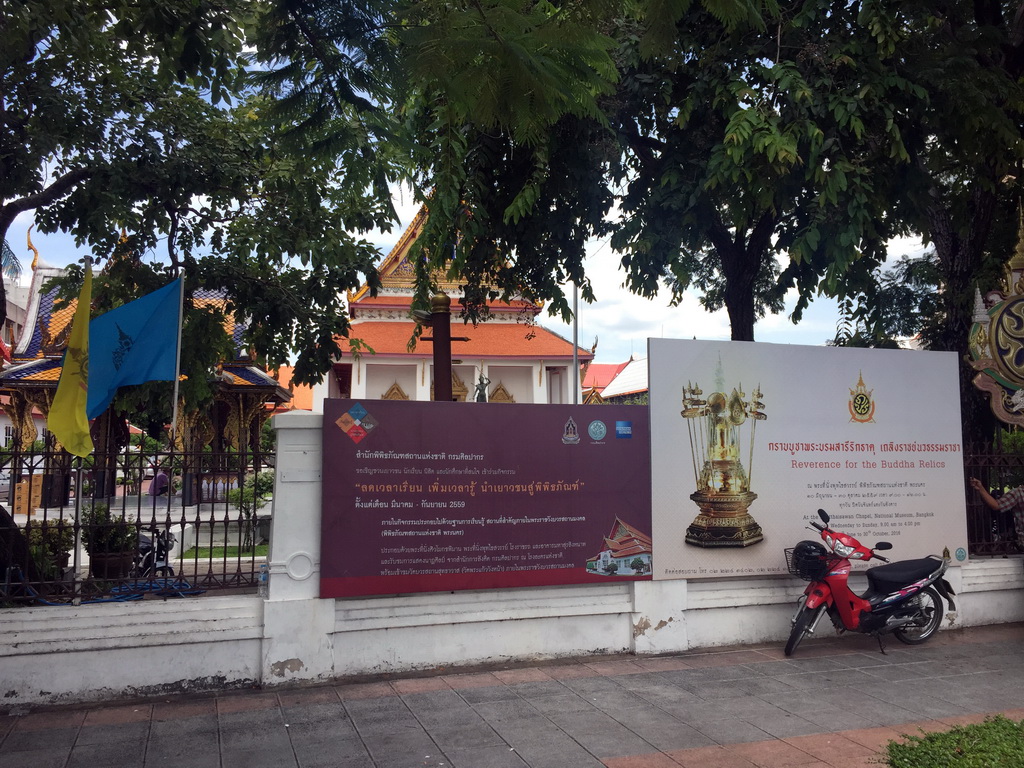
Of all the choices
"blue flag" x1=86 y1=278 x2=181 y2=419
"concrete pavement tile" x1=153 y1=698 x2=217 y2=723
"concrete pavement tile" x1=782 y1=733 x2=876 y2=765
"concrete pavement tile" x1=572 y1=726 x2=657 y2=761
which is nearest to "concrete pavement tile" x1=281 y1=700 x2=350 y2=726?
"concrete pavement tile" x1=153 y1=698 x2=217 y2=723

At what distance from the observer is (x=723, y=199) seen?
8.41 meters

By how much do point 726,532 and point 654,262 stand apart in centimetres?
325

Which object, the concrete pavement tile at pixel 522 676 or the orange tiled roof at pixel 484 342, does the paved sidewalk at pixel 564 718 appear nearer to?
the concrete pavement tile at pixel 522 676

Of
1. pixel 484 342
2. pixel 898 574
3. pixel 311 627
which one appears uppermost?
pixel 484 342

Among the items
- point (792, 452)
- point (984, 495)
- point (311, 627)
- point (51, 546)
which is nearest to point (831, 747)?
point (792, 452)

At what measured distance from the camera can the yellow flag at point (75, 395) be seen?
5.37 meters

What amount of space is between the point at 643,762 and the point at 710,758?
38cm

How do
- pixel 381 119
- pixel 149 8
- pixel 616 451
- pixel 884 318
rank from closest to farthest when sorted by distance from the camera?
pixel 381 119 < pixel 149 8 < pixel 616 451 < pixel 884 318

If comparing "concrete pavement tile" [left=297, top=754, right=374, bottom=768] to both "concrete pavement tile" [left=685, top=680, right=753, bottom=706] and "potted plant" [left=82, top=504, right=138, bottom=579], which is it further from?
"concrete pavement tile" [left=685, top=680, right=753, bottom=706]

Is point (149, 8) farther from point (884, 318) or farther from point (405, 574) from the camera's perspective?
point (884, 318)

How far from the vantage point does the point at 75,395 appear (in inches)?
217

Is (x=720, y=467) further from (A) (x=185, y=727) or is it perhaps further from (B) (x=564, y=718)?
(A) (x=185, y=727)

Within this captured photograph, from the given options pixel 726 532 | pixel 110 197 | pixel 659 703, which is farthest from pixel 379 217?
pixel 659 703

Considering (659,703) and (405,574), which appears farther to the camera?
(405,574)
